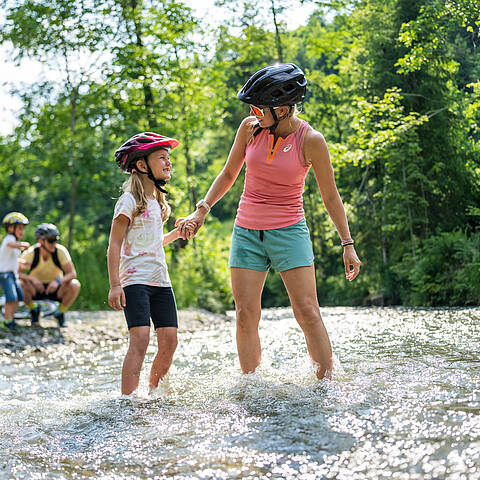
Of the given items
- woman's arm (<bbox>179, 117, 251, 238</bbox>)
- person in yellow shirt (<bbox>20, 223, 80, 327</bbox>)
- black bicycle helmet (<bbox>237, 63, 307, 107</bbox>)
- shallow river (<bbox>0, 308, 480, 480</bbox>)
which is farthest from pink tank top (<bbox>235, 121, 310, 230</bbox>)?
person in yellow shirt (<bbox>20, 223, 80, 327</bbox>)

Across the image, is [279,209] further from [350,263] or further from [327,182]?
[350,263]

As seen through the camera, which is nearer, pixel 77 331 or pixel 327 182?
pixel 327 182

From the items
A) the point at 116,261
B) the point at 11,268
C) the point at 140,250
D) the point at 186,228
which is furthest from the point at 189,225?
the point at 11,268

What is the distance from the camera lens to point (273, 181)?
394 cm

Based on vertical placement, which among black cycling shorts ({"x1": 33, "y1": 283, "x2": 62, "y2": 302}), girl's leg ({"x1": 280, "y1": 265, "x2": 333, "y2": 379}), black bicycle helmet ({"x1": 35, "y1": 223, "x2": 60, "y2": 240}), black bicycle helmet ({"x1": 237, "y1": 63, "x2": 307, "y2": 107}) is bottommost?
black cycling shorts ({"x1": 33, "y1": 283, "x2": 62, "y2": 302})

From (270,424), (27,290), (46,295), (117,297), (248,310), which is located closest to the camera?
(270,424)

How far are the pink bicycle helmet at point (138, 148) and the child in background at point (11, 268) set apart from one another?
17.8 feet

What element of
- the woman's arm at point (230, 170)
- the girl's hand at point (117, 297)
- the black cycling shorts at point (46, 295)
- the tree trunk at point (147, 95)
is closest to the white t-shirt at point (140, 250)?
the girl's hand at point (117, 297)

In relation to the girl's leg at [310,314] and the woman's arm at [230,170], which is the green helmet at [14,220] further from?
the girl's leg at [310,314]

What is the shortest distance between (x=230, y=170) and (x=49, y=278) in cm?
657

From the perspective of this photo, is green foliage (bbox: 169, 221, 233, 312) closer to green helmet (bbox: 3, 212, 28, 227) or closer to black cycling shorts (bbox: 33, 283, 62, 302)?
black cycling shorts (bbox: 33, 283, 62, 302)

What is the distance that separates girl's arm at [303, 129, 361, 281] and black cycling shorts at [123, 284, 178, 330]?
1.27 metres

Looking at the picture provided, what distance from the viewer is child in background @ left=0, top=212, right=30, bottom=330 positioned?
9.22 m

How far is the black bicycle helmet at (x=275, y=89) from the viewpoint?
3.81 metres
